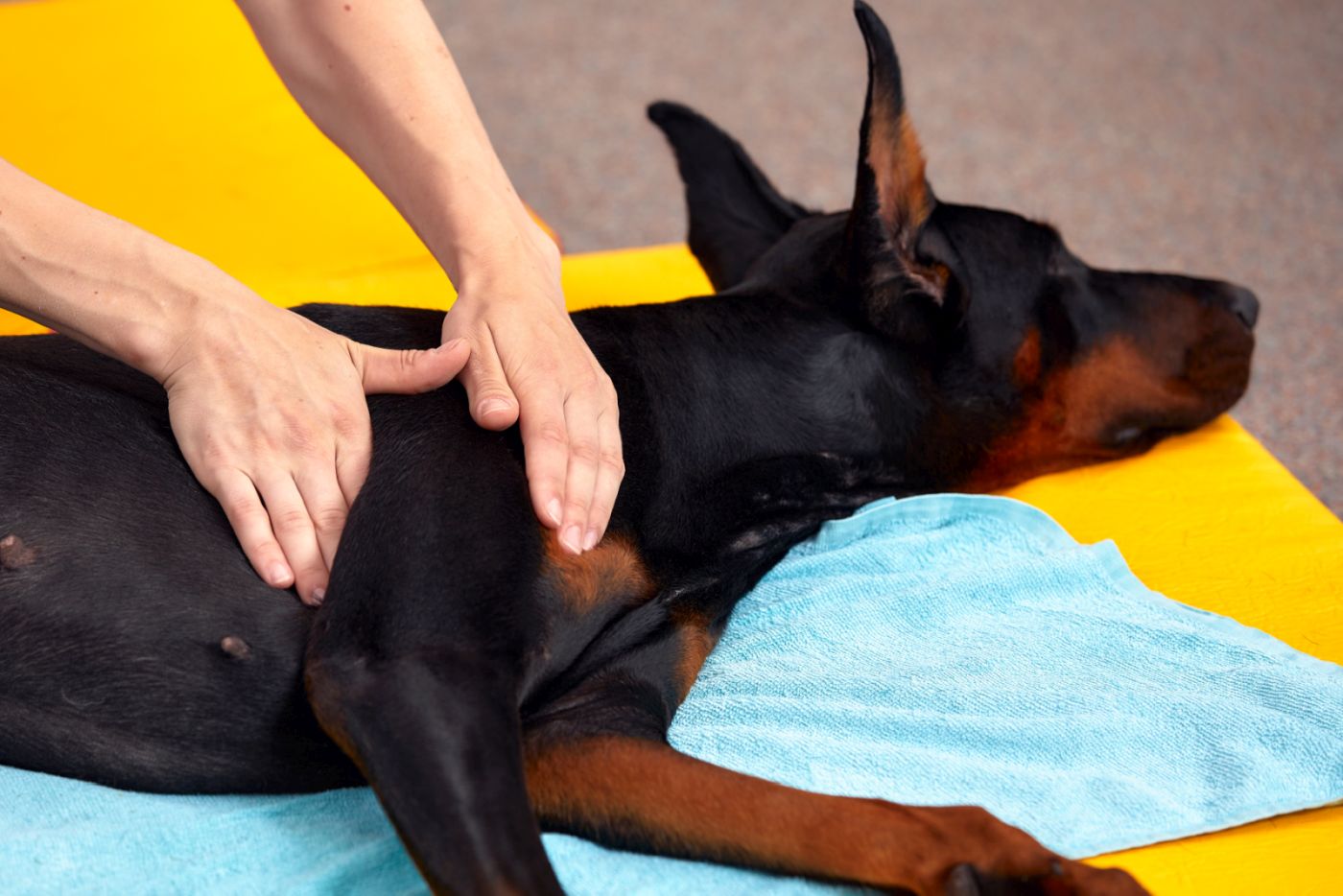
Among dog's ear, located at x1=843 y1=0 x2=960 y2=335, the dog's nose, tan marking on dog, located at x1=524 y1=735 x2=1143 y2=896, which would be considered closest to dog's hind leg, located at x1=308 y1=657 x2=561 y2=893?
tan marking on dog, located at x1=524 y1=735 x2=1143 y2=896

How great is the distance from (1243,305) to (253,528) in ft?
5.66

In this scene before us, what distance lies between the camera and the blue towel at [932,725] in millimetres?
1459

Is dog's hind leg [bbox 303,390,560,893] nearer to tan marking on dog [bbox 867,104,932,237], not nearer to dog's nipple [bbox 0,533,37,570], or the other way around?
dog's nipple [bbox 0,533,37,570]

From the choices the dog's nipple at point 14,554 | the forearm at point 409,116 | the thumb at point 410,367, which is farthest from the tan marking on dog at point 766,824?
the forearm at point 409,116

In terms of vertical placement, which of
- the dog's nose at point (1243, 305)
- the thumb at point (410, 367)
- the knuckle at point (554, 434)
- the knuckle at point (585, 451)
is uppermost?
the thumb at point (410, 367)

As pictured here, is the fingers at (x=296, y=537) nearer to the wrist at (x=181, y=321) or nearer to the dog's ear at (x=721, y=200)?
the wrist at (x=181, y=321)

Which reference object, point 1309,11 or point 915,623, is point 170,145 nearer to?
point 915,623

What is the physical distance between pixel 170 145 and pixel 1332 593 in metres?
2.59

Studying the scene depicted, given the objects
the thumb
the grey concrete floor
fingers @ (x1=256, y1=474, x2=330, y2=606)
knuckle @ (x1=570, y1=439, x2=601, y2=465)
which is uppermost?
the thumb

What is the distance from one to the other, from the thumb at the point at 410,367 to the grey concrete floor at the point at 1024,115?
2.55 m

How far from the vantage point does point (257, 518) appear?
1553mm

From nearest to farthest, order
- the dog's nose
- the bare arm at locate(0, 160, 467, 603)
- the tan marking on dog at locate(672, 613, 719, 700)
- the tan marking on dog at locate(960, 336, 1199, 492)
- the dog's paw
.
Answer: the dog's paw, the bare arm at locate(0, 160, 467, 603), the tan marking on dog at locate(672, 613, 719, 700), the tan marking on dog at locate(960, 336, 1199, 492), the dog's nose

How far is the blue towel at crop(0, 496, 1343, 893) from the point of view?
1.46 meters

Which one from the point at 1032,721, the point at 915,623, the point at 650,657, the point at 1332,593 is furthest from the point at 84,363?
the point at 1332,593
